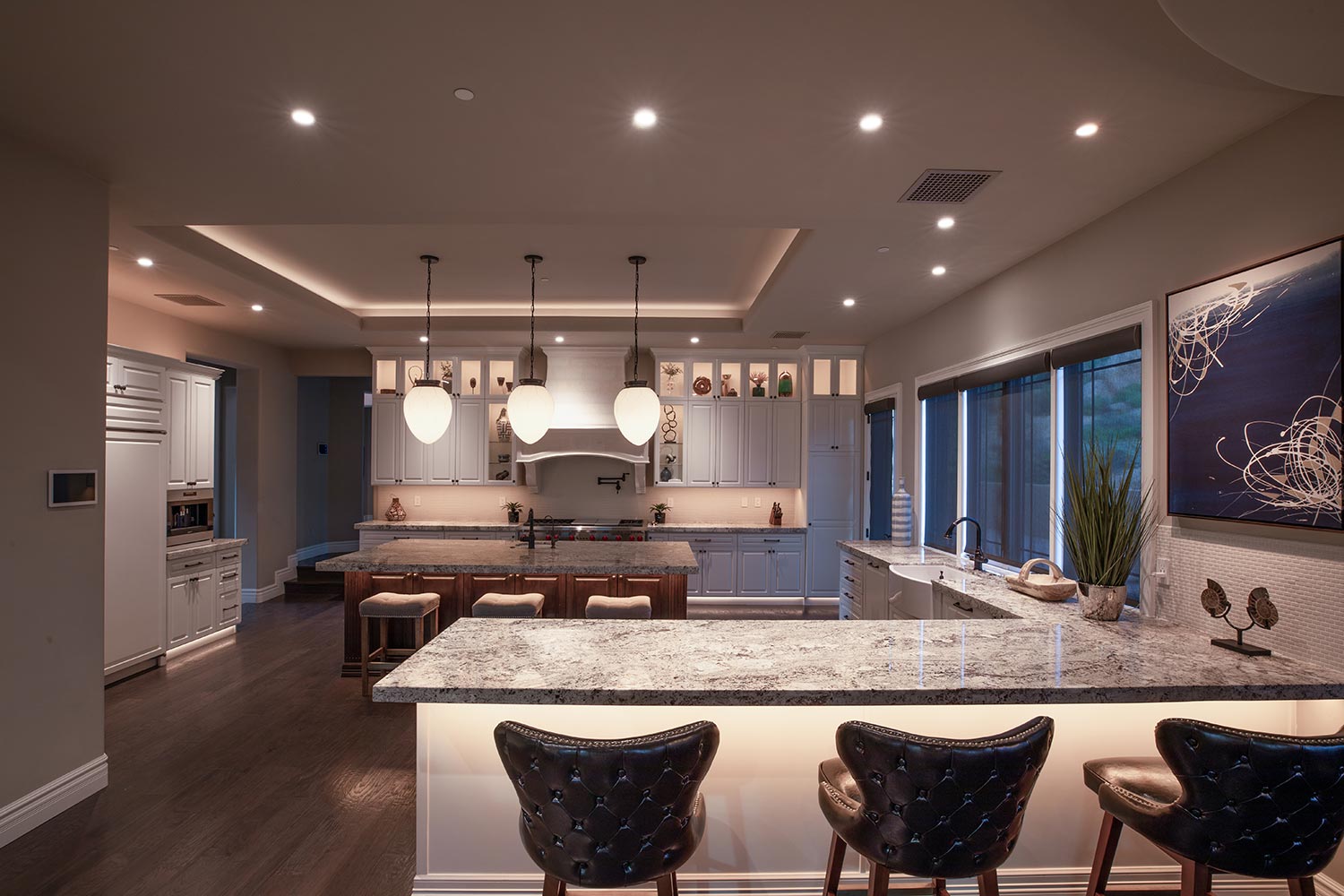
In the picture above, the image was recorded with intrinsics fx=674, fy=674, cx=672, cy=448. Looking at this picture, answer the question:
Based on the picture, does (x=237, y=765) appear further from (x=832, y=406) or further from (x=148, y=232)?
(x=832, y=406)

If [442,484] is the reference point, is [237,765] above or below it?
below

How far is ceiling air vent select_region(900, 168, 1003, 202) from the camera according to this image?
2.82 m

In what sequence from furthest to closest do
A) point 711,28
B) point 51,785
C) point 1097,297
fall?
1. point 1097,297
2. point 51,785
3. point 711,28

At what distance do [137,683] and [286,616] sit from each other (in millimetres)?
1844

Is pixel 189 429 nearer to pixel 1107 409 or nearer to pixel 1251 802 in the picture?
pixel 1107 409

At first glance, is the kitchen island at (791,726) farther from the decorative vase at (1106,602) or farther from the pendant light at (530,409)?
the pendant light at (530,409)

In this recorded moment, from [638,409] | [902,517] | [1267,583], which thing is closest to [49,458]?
[638,409]

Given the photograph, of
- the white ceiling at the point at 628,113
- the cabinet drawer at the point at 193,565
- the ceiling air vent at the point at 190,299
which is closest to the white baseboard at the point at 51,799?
the cabinet drawer at the point at 193,565

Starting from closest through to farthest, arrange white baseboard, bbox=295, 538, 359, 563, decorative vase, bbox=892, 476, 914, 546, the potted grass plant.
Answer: the potted grass plant
decorative vase, bbox=892, 476, 914, 546
white baseboard, bbox=295, 538, 359, 563

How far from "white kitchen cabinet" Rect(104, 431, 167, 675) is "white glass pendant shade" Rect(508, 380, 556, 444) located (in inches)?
103

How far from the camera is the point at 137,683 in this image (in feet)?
15.0

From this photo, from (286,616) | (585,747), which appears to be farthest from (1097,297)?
(286,616)

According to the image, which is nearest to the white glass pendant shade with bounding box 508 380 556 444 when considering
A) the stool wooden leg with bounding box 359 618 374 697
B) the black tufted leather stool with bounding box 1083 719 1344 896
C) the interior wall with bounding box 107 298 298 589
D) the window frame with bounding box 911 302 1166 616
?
the stool wooden leg with bounding box 359 618 374 697

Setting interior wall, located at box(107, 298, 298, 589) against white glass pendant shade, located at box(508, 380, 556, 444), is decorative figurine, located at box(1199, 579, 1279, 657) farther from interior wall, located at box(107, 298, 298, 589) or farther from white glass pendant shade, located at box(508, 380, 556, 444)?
interior wall, located at box(107, 298, 298, 589)
